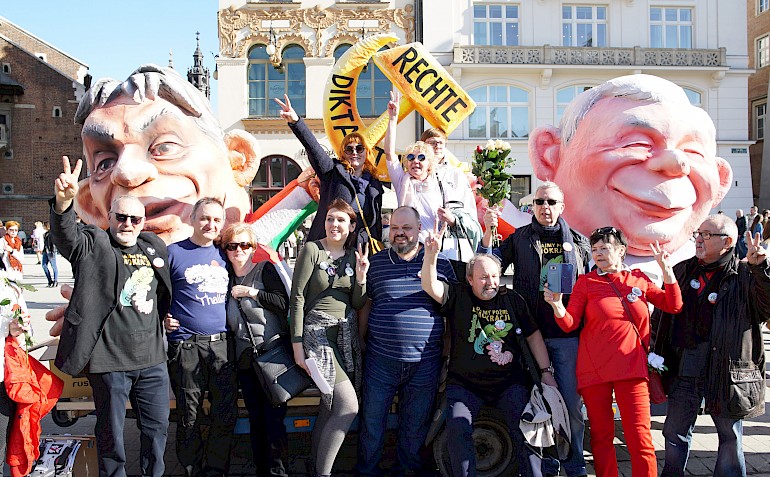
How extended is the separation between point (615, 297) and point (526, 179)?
16685 mm

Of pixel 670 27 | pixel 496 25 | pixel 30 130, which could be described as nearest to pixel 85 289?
pixel 496 25

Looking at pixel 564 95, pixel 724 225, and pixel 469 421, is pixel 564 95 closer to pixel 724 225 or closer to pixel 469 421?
pixel 724 225

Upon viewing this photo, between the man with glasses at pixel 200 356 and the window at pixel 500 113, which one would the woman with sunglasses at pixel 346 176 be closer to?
the man with glasses at pixel 200 356

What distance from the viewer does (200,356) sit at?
10.8 feet

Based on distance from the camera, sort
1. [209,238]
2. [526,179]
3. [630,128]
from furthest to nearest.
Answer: [526,179]
[630,128]
[209,238]

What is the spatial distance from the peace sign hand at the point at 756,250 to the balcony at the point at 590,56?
17.2 m

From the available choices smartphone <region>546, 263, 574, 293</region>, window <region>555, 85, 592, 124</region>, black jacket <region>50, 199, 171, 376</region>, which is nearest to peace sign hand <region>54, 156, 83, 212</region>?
black jacket <region>50, 199, 171, 376</region>

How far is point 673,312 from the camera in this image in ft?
10.9

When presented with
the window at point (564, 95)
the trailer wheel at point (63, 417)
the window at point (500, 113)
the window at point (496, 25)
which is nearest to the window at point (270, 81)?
the window at point (500, 113)

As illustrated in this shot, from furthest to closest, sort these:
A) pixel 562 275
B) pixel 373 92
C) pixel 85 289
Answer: pixel 373 92 → pixel 562 275 → pixel 85 289

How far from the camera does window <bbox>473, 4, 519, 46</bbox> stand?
19.9m

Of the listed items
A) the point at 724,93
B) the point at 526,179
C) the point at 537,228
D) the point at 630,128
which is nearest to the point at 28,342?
the point at 537,228

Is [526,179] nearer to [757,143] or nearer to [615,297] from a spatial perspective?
[757,143]

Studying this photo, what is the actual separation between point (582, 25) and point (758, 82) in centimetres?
903
